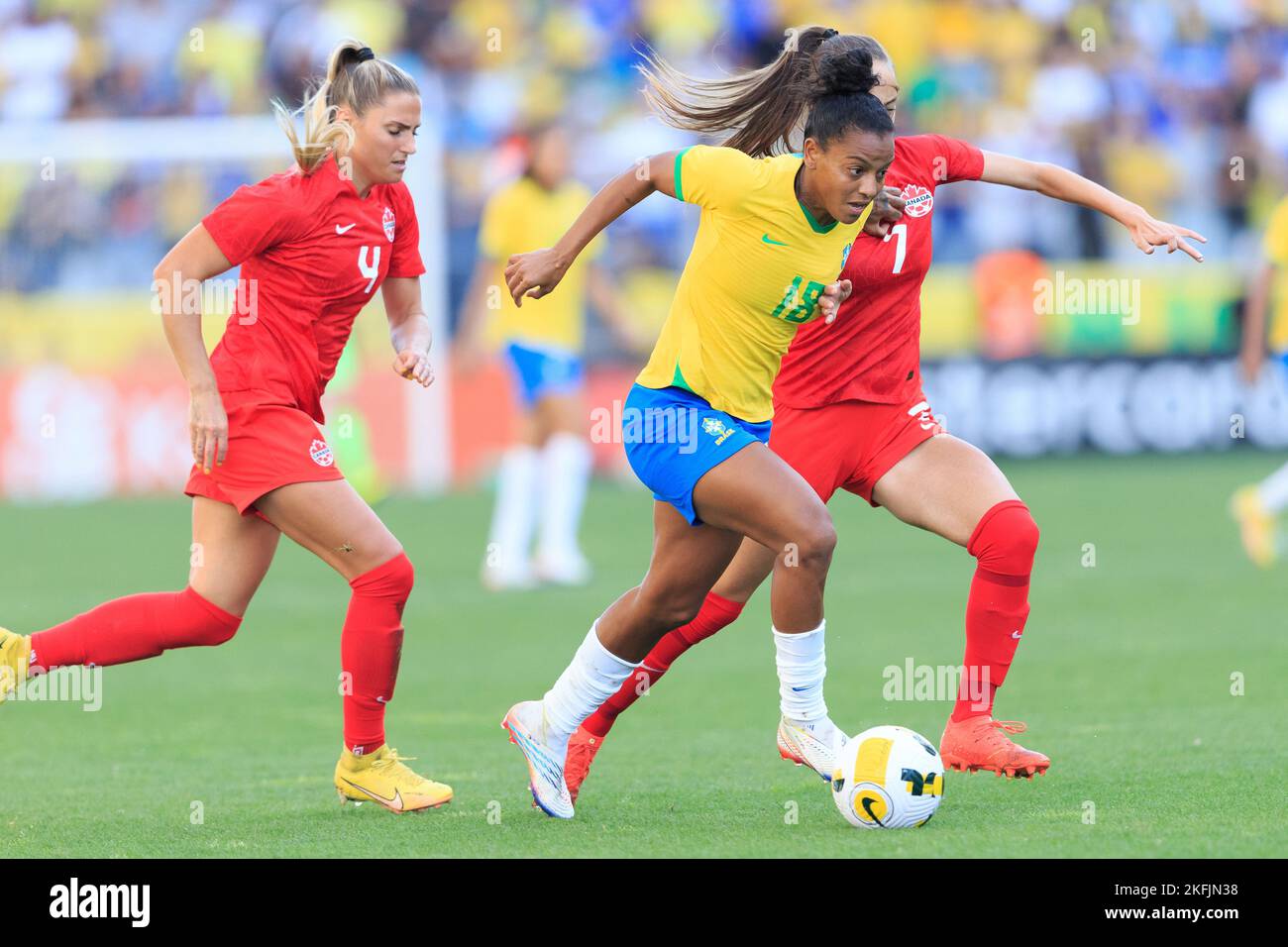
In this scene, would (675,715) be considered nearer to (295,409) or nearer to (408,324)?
(408,324)

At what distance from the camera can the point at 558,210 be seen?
1210 cm

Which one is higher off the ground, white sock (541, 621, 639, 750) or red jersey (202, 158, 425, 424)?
red jersey (202, 158, 425, 424)

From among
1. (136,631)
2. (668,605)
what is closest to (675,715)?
(668,605)

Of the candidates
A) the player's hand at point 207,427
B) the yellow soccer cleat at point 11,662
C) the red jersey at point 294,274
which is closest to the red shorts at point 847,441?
the red jersey at point 294,274

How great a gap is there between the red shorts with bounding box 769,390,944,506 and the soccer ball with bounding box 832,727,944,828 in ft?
3.91

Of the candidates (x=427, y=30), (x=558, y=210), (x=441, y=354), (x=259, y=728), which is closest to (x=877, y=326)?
(x=259, y=728)

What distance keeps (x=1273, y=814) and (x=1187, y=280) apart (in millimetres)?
14209

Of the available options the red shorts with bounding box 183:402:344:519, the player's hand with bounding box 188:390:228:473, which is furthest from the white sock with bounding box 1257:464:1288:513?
the player's hand with bounding box 188:390:228:473

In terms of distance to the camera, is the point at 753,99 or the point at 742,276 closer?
the point at 742,276

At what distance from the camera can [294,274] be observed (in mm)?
5988

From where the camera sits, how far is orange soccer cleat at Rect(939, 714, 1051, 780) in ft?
20.2

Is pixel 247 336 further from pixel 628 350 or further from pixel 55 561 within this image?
pixel 628 350

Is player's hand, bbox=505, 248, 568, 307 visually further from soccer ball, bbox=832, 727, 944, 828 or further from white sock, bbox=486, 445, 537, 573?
white sock, bbox=486, 445, 537, 573

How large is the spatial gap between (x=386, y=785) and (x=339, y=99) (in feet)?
6.91
